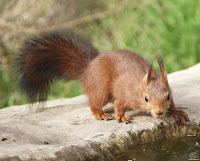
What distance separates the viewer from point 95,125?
109 inches

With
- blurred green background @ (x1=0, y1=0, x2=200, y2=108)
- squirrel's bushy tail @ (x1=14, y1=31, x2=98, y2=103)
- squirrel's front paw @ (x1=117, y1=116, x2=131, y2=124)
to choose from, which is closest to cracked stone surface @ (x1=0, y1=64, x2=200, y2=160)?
squirrel's front paw @ (x1=117, y1=116, x2=131, y2=124)

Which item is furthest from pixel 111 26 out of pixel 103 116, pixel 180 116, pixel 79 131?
pixel 79 131

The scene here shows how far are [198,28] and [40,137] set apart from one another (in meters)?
3.90

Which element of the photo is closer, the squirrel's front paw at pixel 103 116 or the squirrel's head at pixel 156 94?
the squirrel's head at pixel 156 94

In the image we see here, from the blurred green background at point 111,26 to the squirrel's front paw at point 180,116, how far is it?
2.69m

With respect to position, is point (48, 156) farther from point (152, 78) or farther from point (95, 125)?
point (152, 78)

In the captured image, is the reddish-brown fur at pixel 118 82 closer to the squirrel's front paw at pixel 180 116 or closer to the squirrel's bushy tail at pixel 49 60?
the squirrel's front paw at pixel 180 116

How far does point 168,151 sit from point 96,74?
99 centimetres

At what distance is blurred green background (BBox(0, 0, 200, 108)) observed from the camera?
5648 mm

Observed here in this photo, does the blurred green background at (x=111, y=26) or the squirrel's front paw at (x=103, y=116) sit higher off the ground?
the blurred green background at (x=111, y=26)

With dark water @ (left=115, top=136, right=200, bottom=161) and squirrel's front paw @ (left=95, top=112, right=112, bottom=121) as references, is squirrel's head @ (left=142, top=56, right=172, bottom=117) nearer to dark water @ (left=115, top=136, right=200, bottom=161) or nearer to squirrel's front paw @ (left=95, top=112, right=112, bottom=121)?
dark water @ (left=115, top=136, right=200, bottom=161)

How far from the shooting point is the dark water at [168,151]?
2395 mm

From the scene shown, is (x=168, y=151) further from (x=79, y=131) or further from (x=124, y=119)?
(x=79, y=131)

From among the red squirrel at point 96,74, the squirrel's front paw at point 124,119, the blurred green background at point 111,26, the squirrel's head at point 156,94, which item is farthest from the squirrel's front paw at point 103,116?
the blurred green background at point 111,26
